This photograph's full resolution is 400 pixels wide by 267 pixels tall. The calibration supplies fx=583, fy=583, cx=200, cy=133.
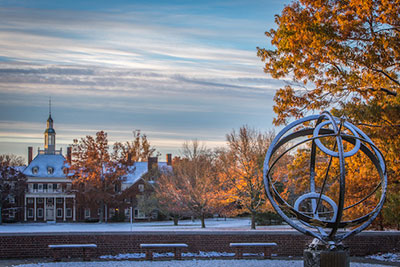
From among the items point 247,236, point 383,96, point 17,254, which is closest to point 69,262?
point 17,254

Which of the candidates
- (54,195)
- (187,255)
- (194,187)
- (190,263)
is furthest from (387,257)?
(54,195)

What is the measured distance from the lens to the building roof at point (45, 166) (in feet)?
270

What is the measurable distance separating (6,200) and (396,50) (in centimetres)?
6713

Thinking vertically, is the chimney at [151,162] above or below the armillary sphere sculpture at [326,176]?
above

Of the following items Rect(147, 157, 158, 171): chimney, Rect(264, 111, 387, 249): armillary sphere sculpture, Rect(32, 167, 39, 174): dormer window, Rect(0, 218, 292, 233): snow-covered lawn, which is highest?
Rect(147, 157, 158, 171): chimney

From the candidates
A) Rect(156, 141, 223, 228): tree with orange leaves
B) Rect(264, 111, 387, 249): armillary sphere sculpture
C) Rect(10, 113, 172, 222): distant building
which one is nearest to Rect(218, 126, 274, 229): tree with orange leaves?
Rect(156, 141, 223, 228): tree with orange leaves

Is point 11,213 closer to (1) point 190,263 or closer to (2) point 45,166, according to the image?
(2) point 45,166

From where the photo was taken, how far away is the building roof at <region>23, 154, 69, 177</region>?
270 feet

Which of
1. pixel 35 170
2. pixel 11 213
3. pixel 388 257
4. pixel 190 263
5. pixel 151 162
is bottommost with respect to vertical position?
pixel 388 257

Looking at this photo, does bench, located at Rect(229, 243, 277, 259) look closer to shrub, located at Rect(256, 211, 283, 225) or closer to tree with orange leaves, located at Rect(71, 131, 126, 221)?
shrub, located at Rect(256, 211, 283, 225)

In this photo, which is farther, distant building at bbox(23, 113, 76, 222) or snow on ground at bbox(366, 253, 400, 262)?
distant building at bbox(23, 113, 76, 222)

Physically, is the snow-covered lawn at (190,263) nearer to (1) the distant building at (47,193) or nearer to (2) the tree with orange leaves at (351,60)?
(2) the tree with orange leaves at (351,60)

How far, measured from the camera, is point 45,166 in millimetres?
83000

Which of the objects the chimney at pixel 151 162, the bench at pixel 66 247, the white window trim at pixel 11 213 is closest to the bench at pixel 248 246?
the bench at pixel 66 247
